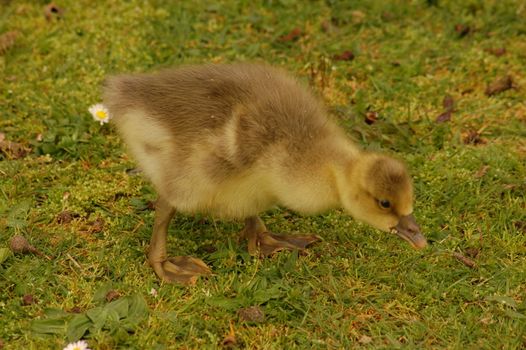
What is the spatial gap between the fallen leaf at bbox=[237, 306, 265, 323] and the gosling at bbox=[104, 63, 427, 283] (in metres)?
0.28

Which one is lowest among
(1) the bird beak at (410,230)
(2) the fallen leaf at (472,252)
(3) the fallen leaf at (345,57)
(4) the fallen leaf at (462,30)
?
(2) the fallen leaf at (472,252)

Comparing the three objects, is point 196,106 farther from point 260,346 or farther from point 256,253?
point 260,346

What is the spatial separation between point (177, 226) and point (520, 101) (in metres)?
2.16

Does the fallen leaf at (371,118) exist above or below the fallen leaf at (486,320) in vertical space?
below

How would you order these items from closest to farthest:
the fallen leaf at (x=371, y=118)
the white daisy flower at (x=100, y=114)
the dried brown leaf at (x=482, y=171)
→ the dried brown leaf at (x=482, y=171)
the white daisy flower at (x=100, y=114)
the fallen leaf at (x=371, y=118)

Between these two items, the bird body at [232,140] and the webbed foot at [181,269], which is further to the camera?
the webbed foot at [181,269]

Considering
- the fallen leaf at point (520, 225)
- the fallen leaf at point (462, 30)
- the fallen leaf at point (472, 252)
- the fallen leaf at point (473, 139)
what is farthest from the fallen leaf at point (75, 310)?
Answer: the fallen leaf at point (462, 30)

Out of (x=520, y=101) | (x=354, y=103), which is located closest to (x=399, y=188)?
(x=354, y=103)

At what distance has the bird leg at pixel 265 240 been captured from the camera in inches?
125

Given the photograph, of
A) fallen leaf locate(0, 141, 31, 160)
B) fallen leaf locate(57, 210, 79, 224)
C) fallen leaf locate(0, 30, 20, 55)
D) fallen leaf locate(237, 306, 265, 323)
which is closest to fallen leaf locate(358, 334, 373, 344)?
fallen leaf locate(237, 306, 265, 323)

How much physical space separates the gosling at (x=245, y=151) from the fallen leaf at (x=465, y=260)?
0.50 metres

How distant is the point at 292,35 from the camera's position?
189 inches

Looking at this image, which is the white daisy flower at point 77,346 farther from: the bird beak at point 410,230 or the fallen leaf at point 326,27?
the fallen leaf at point 326,27

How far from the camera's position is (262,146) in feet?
8.97
